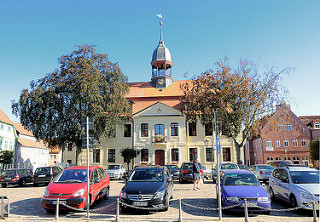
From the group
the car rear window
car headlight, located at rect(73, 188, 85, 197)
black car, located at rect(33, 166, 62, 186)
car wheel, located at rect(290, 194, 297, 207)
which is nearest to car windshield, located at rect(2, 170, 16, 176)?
black car, located at rect(33, 166, 62, 186)

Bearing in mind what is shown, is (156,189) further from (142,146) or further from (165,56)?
(165,56)

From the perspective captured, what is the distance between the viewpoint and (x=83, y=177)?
11.1m

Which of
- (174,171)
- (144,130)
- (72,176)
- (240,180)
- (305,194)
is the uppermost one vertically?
(144,130)

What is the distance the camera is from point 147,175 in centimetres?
1123

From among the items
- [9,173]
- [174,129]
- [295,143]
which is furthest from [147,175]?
Result: [295,143]

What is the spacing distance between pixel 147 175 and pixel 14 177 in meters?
16.0

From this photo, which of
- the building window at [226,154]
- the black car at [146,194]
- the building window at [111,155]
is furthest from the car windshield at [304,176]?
the building window at [111,155]

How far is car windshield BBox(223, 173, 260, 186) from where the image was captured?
10612 millimetres

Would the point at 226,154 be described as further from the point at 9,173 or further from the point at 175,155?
the point at 9,173

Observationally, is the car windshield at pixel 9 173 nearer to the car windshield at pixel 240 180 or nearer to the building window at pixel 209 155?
the car windshield at pixel 240 180

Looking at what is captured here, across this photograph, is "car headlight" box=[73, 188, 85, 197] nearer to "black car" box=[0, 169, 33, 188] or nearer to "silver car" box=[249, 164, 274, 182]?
"black car" box=[0, 169, 33, 188]

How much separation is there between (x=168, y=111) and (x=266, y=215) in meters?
28.2

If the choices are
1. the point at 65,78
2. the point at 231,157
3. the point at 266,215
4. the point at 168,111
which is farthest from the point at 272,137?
the point at 266,215

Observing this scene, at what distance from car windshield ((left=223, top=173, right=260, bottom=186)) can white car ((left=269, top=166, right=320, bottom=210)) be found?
132 centimetres
